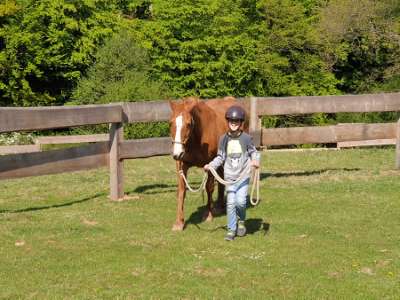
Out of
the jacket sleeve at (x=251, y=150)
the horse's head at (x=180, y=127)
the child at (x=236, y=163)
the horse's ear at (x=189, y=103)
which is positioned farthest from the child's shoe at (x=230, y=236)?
the horse's ear at (x=189, y=103)

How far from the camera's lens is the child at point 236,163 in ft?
27.6

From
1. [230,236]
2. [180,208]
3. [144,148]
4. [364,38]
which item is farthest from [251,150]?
[364,38]

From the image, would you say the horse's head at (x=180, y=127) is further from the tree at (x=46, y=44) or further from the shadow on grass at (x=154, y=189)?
the tree at (x=46, y=44)

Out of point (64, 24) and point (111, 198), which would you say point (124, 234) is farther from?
point (64, 24)

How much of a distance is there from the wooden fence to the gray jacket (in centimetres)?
276

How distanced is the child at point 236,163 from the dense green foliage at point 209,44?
26.5 m

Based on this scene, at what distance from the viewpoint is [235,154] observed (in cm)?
854

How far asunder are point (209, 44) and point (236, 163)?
31.3 metres

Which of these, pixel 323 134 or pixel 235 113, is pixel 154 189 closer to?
pixel 323 134

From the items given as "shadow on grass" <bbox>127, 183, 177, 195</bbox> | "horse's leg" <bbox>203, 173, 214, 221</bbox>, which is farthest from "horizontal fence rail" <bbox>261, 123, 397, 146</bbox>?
"horse's leg" <bbox>203, 173, 214, 221</bbox>

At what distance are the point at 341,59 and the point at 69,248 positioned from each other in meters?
35.9

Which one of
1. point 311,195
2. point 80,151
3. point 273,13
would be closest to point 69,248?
point 80,151

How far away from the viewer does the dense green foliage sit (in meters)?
37.5

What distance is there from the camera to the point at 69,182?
43.5ft
